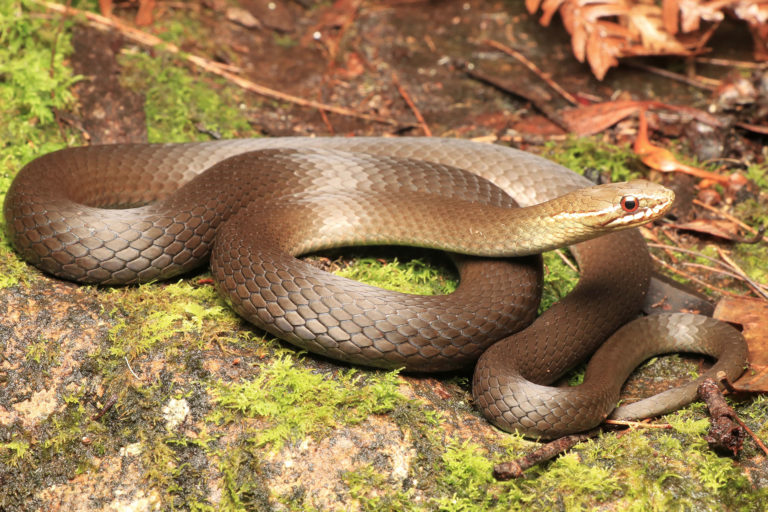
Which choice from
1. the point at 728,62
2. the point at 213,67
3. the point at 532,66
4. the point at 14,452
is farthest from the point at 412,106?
the point at 14,452

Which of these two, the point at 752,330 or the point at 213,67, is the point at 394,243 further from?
the point at 213,67

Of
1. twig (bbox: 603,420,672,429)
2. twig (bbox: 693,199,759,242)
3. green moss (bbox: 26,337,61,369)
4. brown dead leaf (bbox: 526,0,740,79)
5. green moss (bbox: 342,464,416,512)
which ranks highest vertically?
brown dead leaf (bbox: 526,0,740,79)

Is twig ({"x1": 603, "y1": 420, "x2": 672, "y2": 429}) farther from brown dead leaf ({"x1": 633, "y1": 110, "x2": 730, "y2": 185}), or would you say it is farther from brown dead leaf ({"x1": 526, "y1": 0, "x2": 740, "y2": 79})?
brown dead leaf ({"x1": 526, "y1": 0, "x2": 740, "y2": 79})

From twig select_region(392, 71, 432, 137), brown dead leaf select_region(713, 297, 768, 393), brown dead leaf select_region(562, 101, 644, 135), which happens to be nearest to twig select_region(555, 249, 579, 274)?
brown dead leaf select_region(713, 297, 768, 393)

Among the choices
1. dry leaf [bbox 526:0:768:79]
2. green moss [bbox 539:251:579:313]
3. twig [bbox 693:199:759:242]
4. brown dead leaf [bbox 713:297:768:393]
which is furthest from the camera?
dry leaf [bbox 526:0:768:79]

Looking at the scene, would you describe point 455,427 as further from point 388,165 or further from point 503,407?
point 388,165

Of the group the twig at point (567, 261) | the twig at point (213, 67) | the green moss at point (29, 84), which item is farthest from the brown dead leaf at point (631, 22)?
the green moss at point (29, 84)
